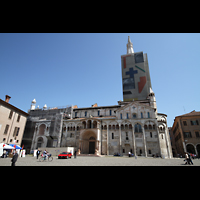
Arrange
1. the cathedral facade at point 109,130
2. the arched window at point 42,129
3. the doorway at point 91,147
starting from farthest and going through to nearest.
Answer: the arched window at point 42,129, the doorway at point 91,147, the cathedral facade at point 109,130

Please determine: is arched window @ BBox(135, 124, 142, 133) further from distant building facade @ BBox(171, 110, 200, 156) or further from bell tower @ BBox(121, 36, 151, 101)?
bell tower @ BBox(121, 36, 151, 101)

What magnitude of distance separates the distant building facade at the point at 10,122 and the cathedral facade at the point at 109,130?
10.1 metres

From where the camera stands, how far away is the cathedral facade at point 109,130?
3591cm

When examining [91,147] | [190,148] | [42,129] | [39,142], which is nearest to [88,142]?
[91,147]

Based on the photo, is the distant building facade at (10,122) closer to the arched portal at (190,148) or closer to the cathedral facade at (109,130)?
the cathedral facade at (109,130)

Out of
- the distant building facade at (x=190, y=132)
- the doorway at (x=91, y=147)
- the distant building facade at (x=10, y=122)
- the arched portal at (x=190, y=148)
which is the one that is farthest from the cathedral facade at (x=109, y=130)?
the distant building facade at (x=10, y=122)

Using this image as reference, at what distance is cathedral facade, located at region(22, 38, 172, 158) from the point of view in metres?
35.9

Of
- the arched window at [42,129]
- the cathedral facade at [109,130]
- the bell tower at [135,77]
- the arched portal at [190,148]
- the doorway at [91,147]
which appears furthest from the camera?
the bell tower at [135,77]

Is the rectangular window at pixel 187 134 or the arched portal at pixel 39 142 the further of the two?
the arched portal at pixel 39 142
